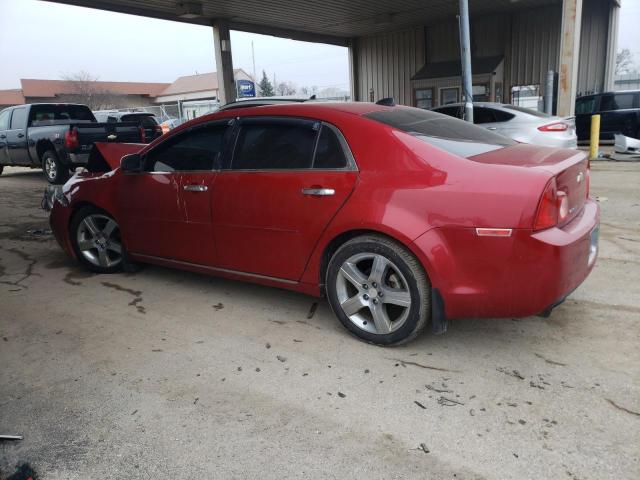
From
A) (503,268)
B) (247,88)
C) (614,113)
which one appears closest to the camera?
(503,268)

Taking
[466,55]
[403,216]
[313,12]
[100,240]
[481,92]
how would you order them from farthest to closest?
1. [481,92]
2. [313,12]
3. [466,55]
4. [100,240]
5. [403,216]

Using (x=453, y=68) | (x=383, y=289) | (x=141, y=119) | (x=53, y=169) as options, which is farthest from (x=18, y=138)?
(x=453, y=68)

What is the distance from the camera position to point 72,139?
36.6 ft

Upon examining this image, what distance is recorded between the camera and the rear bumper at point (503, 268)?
9.21ft

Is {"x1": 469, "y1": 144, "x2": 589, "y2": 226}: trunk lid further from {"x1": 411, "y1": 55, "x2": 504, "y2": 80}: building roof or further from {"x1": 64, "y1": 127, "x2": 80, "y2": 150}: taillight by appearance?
{"x1": 411, "y1": 55, "x2": 504, "y2": 80}: building roof

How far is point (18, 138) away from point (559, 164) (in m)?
13.1

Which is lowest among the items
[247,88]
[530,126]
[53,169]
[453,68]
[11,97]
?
[53,169]

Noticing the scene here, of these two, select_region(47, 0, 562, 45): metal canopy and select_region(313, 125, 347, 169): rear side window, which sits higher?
select_region(47, 0, 562, 45): metal canopy

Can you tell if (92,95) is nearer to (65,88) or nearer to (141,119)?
(65,88)

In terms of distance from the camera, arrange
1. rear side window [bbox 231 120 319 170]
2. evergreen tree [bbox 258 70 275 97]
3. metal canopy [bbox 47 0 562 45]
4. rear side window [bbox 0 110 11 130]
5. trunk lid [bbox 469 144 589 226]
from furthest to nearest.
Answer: evergreen tree [bbox 258 70 275 97] < metal canopy [bbox 47 0 562 45] < rear side window [bbox 0 110 11 130] < rear side window [bbox 231 120 319 170] < trunk lid [bbox 469 144 589 226]

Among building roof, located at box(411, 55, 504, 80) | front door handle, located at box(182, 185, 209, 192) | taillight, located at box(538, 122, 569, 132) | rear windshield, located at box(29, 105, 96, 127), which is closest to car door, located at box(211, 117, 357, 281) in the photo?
front door handle, located at box(182, 185, 209, 192)

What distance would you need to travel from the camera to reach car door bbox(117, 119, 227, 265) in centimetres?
407

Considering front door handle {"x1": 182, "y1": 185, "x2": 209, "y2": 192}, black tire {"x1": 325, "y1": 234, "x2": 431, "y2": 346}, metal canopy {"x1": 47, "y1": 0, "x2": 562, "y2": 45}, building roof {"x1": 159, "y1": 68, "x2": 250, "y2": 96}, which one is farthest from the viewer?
building roof {"x1": 159, "y1": 68, "x2": 250, "y2": 96}

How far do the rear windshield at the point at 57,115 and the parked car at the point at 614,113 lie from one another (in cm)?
1460
